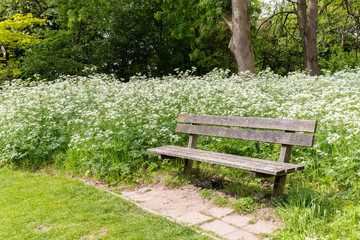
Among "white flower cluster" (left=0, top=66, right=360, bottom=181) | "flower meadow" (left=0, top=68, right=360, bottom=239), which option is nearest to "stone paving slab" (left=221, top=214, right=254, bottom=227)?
"flower meadow" (left=0, top=68, right=360, bottom=239)

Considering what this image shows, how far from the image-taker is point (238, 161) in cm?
392

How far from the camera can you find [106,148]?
556cm

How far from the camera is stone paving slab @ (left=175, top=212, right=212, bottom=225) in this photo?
140 inches

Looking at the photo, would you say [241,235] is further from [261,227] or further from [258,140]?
[258,140]

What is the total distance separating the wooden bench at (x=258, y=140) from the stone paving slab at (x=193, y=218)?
631mm

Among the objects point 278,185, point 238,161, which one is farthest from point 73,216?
point 278,185

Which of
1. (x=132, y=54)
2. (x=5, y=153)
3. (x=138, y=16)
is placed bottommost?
(x=5, y=153)

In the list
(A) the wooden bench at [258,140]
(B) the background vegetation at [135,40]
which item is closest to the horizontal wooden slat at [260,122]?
(A) the wooden bench at [258,140]

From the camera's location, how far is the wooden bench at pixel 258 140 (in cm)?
357

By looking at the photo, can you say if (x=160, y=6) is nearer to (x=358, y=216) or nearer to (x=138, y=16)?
(x=138, y=16)

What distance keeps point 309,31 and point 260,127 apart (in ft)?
27.5

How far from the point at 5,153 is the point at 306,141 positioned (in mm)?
5548

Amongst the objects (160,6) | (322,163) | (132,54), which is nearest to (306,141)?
(322,163)

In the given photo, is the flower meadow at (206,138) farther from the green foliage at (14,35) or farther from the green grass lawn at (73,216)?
the green foliage at (14,35)
